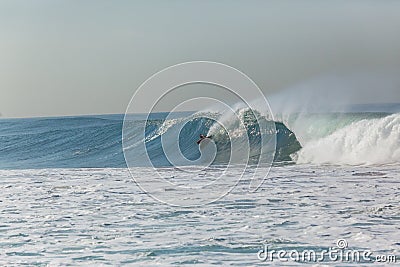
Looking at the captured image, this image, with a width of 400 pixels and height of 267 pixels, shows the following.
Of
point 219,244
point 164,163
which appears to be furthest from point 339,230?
point 164,163

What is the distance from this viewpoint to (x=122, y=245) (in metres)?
7.79

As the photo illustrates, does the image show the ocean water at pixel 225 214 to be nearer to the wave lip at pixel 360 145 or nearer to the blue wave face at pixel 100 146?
the wave lip at pixel 360 145

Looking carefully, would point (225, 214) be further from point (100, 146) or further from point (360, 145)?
point (100, 146)

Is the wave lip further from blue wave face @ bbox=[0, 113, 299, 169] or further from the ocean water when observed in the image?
blue wave face @ bbox=[0, 113, 299, 169]

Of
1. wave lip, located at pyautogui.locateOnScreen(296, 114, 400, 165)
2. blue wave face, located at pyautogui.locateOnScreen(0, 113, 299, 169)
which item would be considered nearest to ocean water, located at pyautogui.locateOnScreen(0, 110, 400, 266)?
wave lip, located at pyautogui.locateOnScreen(296, 114, 400, 165)

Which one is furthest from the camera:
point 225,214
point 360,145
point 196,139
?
point 196,139

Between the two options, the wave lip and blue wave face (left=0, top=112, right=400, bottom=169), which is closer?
the wave lip

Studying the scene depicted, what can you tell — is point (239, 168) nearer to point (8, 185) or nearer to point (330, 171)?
point (330, 171)

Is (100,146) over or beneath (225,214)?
over

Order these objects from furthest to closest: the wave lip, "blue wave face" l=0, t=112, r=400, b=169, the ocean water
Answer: "blue wave face" l=0, t=112, r=400, b=169 → the wave lip → the ocean water

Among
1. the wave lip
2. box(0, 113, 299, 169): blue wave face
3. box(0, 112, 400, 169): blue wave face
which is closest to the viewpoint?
the wave lip

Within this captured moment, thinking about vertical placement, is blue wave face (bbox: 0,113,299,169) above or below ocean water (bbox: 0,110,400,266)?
above

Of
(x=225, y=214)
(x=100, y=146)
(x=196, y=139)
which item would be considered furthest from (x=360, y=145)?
(x=100, y=146)

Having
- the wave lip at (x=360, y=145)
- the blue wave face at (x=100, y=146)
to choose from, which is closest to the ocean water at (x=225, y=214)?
the wave lip at (x=360, y=145)
